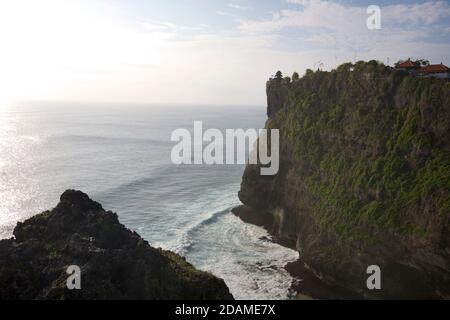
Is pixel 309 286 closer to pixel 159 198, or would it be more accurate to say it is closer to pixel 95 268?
pixel 95 268

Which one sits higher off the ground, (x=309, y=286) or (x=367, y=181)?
(x=367, y=181)

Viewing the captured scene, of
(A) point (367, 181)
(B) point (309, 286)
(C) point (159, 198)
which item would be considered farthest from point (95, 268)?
(C) point (159, 198)

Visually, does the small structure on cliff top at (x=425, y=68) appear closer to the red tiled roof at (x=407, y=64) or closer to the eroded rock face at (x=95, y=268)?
the red tiled roof at (x=407, y=64)

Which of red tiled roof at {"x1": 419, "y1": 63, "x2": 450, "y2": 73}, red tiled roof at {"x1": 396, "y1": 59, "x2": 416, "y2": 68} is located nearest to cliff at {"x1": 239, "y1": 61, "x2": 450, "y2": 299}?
red tiled roof at {"x1": 396, "y1": 59, "x2": 416, "y2": 68}

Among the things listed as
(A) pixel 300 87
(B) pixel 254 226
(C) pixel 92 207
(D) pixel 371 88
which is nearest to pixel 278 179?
(B) pixel 254 226
